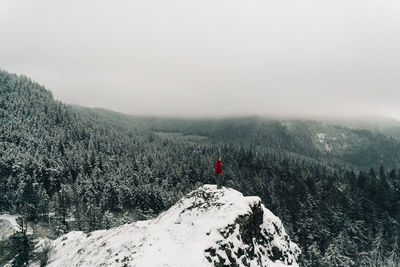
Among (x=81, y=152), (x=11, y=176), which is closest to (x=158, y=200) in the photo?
(x=81, y=152)

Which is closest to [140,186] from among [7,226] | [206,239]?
[7,226]

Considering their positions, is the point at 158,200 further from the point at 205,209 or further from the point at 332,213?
the point at 205,209

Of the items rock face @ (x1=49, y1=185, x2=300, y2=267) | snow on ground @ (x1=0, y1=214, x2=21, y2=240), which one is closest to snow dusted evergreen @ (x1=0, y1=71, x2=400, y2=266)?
snow on ground @ (x1=0, y1=214, x2=21, y2=240)

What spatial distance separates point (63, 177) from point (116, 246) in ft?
407

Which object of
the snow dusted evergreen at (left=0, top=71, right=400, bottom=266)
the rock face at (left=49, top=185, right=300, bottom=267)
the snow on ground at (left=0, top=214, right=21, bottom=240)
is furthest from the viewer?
the snow on ground at (left=0, top=214, right=21, bottom=240)

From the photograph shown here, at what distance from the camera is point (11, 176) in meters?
120

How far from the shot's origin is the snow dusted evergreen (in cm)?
8169

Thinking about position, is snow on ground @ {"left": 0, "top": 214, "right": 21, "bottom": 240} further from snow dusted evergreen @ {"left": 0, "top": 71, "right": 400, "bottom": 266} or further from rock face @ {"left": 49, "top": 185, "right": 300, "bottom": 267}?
rock face @ {"left": 49, "top": 185, "right": 300, "bottom": 267}

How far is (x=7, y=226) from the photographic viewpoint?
94062 mm

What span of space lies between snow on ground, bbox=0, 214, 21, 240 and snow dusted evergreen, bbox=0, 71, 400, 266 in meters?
4.97

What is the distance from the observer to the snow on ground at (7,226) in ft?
291

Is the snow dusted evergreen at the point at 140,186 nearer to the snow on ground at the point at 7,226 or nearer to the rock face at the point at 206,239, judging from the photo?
the snow on ground at the point at 7,226

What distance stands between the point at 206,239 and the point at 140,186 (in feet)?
353

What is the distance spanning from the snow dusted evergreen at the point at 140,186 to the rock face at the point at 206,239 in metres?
49.7
